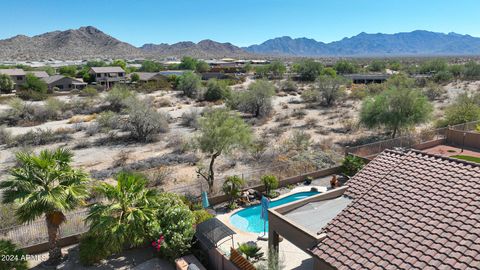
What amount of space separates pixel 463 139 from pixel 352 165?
11.7m

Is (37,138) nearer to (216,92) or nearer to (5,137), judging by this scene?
(5,137)

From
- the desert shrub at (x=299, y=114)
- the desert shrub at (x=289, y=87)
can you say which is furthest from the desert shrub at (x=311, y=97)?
the desert shrub at (x=289, y=87)

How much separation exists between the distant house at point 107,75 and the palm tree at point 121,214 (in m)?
75.3

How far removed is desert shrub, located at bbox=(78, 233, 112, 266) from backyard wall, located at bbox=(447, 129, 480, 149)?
86.3 ft

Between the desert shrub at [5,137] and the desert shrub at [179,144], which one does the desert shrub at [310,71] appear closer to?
the desert shrub at [179,144]

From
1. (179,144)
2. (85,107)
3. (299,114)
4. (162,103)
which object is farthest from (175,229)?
(162,103)

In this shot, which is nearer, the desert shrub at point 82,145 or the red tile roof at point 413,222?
the red tile roof at point 413,222

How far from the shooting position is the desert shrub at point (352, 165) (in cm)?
2136

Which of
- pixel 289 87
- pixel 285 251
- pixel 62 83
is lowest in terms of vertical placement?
pixel 285 251

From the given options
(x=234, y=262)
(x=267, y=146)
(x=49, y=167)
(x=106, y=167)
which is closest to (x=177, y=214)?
(x=234, y=262)

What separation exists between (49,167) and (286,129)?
29.4 meters

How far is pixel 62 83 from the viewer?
7425 centimetres

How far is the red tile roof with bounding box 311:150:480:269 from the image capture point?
7.73 meters

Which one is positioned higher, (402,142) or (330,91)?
(330,91)
